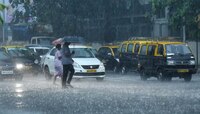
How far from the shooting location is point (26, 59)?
32.9m

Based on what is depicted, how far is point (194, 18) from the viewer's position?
3941 cm

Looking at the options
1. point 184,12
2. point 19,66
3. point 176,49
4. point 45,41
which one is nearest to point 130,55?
point 176,49

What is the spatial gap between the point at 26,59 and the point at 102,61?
7.29 metres

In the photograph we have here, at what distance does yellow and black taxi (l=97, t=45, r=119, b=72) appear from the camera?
3841 centimetres

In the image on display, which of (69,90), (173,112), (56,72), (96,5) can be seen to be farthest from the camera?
(96,5)

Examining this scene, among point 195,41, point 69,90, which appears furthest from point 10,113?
point 195,41

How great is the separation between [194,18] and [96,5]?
17269 mm

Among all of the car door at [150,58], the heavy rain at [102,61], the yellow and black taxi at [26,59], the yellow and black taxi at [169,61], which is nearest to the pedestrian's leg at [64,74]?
the heavy rain at [102,61]

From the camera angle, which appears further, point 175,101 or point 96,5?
point 96,5

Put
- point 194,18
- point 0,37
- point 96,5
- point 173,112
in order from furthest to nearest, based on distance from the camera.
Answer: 1. point 0,37
2. point 96,5
3. point 194,18
4. point 173,112

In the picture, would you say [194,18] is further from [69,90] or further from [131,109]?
[131,109]

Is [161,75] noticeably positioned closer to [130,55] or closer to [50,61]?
[50,61]

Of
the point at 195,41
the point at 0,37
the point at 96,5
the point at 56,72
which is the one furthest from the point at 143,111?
the point at 0,37

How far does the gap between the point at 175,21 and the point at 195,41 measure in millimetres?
5583
